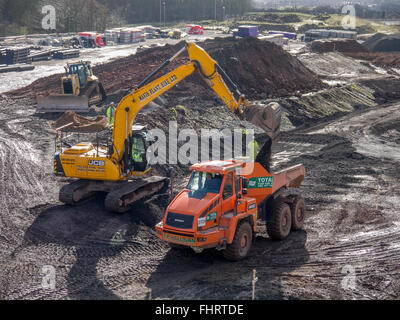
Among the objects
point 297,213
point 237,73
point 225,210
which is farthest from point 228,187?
point 237,73

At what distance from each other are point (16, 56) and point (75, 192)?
111 ft

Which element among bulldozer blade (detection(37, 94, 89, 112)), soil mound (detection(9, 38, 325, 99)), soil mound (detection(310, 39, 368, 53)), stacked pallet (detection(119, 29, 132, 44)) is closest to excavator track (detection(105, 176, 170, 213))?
bulldozer blade (detection(37, 94, 89, 112))

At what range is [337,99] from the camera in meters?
34.4

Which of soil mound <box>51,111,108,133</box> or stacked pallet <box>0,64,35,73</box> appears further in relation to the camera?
stacked pallet <box>0,64,35,73</box>

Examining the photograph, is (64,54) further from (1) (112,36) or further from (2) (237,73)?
(2) (237,73)

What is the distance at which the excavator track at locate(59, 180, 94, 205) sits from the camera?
1558 cm

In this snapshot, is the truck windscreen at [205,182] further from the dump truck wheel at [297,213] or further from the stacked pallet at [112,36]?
the stacked pallet at [112,36]

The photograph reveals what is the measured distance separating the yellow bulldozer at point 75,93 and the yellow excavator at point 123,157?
11.5 metres

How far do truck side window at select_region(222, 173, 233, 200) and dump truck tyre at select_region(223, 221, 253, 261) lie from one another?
77 centimetres

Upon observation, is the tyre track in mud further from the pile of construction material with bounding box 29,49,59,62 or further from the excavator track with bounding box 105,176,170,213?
the pile of construction material with bounding box 29,49,59,62

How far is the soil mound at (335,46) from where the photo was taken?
177ft

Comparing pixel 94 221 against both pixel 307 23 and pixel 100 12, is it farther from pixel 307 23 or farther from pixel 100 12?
pixel 307 23

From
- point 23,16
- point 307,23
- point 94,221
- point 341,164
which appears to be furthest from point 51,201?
point 307,23

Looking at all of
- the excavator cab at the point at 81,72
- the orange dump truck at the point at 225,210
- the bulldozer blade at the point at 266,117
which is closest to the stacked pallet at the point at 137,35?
the excavator cab at the point at 81,72
